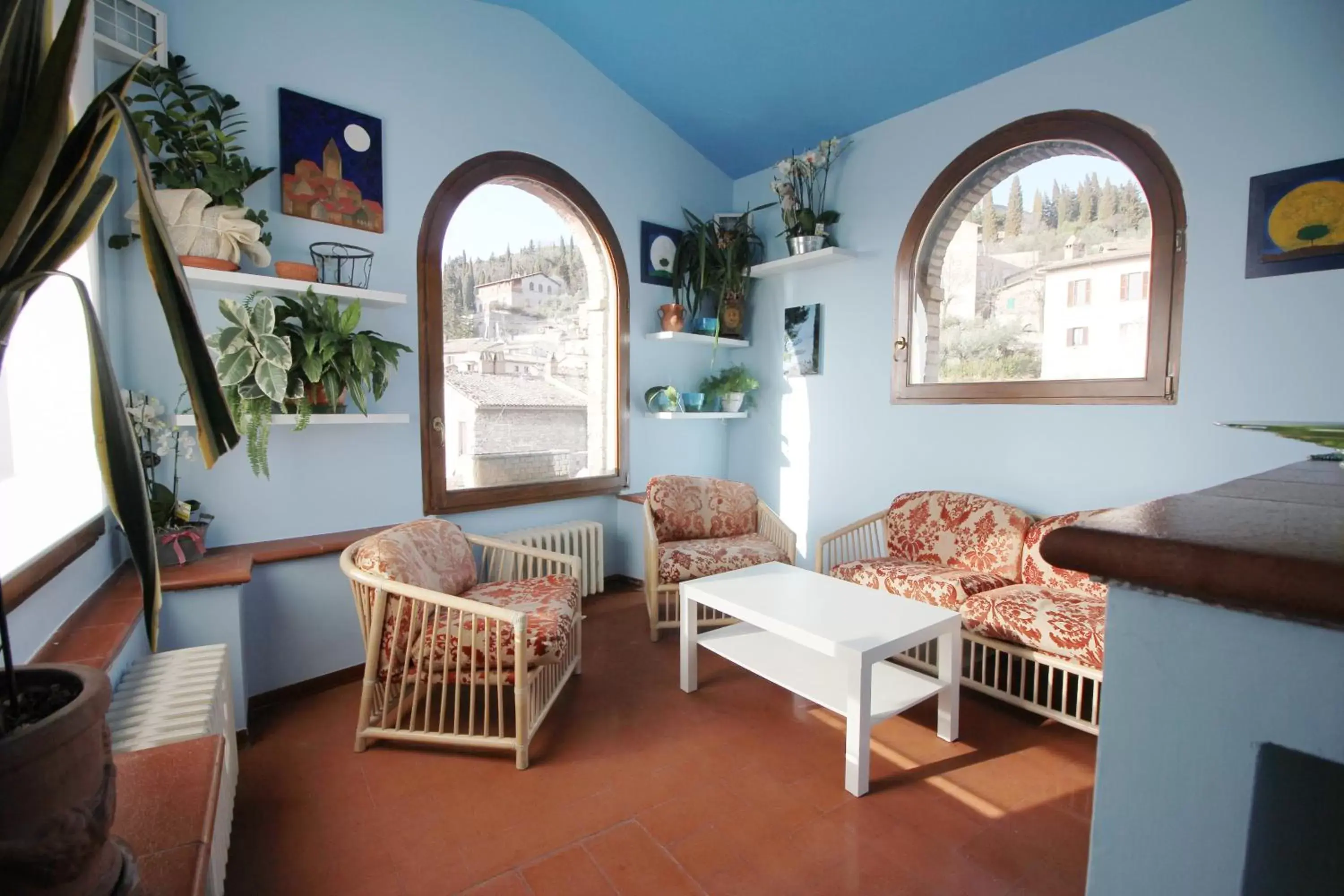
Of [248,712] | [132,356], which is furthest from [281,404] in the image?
[248,712]

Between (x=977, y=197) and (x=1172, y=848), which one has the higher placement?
(x=977, y=197)

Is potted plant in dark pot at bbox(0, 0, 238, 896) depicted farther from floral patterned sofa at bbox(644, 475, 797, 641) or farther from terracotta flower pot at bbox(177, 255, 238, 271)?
floral patterned sofa at bbox(644, 475, 797, 641)

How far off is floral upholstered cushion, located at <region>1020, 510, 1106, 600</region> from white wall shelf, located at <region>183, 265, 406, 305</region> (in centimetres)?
316

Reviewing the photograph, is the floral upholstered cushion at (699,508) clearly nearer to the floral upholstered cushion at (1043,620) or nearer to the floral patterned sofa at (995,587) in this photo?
the floral patterned sofa at (995,587)

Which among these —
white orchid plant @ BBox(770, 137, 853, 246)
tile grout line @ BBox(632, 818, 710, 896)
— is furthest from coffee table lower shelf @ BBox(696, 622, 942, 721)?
white orchid plant @ BBox(770, 137, 853, 246)

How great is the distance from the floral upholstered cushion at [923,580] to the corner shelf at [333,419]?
7.55 ft

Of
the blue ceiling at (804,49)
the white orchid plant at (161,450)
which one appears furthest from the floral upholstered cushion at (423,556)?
the blue ceiling at (804,49)

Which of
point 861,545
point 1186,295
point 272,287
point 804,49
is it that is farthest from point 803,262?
point 272,287

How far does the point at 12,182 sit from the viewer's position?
656 mm

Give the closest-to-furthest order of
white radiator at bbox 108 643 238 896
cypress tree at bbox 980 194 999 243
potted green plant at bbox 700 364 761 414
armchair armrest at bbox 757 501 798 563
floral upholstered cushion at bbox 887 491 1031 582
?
white radiator at bbox 108 643 238 896 → floral upholstered cushion at bbox 887 491 1031 582 → cypress tree at bbox 980 194 999 243 → armchair armrest at bbox 757 501 798 563 → potted green plant at bbox 700 364 761 414

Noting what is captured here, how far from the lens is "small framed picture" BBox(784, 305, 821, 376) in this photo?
4133 millimetres

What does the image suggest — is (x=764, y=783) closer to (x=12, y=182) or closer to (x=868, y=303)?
(x=12, y=182)

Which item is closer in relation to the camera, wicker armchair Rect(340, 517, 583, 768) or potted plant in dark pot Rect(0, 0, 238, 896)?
potted plant in dark pot Rect(0, 0, 238, 896)

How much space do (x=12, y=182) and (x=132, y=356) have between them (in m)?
2.30
